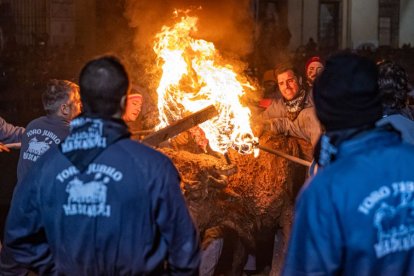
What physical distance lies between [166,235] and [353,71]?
1238mm

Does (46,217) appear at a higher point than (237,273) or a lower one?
higher

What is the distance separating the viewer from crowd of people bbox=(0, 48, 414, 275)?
2805 millimetres

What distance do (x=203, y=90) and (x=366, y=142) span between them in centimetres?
412

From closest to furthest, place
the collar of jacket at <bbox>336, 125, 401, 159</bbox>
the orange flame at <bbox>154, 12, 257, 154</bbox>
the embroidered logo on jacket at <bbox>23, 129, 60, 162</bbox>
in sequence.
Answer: the collar of jacket at <bbox>336, 125, 401, 159</bbox>, the embroidered logo on jacket at <bbox>23, 129, 60, 162</bbox>, the orange flame at <bbox>154, 12, 257, 154</bbox>

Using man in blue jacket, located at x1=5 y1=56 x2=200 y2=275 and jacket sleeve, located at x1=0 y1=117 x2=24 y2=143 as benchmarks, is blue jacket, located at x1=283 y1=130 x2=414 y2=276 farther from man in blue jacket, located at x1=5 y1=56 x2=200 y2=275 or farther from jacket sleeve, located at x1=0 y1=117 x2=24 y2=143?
jacket sleeve, located at x1=0 y1=117 x2=24 y2=143

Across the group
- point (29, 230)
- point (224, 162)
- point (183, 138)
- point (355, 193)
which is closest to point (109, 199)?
point (29, 230)

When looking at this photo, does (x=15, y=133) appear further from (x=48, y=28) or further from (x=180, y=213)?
(x=48, y=28)

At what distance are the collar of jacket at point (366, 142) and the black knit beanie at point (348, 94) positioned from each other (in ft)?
0.18

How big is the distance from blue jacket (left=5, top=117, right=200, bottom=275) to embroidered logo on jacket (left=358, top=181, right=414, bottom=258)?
977mm

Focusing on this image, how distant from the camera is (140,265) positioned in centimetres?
322

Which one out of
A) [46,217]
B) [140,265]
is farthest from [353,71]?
[46,217]

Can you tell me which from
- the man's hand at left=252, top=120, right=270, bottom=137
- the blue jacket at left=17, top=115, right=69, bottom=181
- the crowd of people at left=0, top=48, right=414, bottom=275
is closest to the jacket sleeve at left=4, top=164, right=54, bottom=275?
the crowd of people at left=0, top=48, right=414, bottom=275

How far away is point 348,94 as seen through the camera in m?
2.90

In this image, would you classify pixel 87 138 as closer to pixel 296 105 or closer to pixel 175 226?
pixel 175 226
